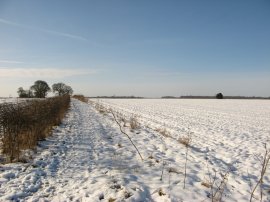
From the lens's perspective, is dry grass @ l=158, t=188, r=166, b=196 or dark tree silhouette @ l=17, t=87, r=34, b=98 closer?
dry grass @ l=158, t=188, r=166, b=196

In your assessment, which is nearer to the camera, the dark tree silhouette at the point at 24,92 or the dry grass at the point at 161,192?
the dry grass at the point at 161,192

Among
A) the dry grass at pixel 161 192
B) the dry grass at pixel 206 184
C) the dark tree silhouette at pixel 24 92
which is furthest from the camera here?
the dark tree silhouette at pixel 24 92

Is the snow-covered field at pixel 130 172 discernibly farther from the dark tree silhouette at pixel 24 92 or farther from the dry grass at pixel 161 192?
the dark tree silhouette at pixel 24 92

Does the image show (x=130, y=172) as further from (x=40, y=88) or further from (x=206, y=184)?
(x=40, y=88)

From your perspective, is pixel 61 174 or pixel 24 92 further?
pixel 24 92

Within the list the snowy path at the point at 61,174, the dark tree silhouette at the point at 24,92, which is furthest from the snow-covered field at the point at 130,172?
the dark tree silhouette at the point at 24,92

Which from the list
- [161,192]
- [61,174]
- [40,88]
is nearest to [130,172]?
[161,192]

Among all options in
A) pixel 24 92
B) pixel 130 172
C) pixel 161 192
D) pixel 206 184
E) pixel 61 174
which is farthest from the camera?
pixel 24 92

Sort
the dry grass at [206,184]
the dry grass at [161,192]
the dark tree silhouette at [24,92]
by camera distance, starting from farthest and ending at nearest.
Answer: the dark tree silhouette at [24,92], the dry grass at [206,184], the dry grass at [161,192]

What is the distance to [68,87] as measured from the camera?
14025 cm

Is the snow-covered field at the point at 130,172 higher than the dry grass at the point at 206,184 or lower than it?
lower

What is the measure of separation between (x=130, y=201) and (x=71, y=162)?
3.22 m

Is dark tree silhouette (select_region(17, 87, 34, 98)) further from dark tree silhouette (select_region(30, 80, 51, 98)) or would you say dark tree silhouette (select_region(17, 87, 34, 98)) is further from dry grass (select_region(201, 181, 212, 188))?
dry grass (select_region(201, 181, 212, 188))

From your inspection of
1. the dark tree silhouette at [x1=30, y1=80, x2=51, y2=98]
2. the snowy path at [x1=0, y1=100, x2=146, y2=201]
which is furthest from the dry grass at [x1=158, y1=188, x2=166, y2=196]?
the dark tree silhouette at [x1=30, y1=80, x2=51, y2=98]
